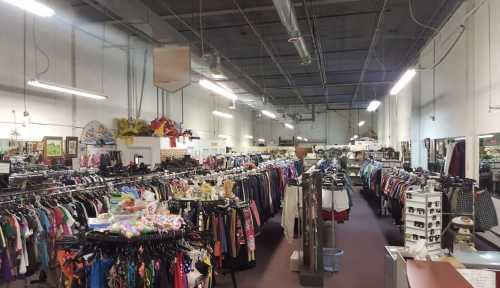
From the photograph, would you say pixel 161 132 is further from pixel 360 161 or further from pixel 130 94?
pixel 360 161

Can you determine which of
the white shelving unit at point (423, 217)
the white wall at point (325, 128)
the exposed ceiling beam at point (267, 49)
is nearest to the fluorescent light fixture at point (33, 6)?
the exposed ceiling beam at point (267, 49)

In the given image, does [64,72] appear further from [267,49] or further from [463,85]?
[463,85]

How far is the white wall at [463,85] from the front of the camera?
21.5 ft

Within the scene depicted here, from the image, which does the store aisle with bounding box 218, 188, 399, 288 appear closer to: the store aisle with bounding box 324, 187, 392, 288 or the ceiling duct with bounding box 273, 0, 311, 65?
the store aisle with bounding box 324, 187, 392, 288

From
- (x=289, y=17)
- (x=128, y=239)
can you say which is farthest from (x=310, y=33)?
(x=128, y=239)

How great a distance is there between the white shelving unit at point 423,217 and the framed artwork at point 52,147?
297 inches

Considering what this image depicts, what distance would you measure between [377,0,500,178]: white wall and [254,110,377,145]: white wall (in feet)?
43.3

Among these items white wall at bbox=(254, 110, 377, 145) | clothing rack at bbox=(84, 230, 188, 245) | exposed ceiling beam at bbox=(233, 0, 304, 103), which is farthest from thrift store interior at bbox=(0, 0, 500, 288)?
white wall at bbox=(254, 110, 377, 145)

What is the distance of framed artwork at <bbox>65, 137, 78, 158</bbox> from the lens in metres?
8.72

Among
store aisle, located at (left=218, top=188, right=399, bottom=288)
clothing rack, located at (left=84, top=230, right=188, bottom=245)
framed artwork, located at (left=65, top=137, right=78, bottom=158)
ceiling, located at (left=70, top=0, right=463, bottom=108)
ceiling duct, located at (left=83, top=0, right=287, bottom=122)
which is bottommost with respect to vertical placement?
store aisle, located at (left=218, top=188, right=399, bottom=288)

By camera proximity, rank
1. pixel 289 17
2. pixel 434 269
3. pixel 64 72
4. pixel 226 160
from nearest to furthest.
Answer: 1. pixel 434 269
2. pixel 289 17
3. pixel 64 72
4. pixel 226 160

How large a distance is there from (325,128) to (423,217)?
909 inches

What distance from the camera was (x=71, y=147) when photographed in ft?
29.0

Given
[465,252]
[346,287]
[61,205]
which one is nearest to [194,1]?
[61,205]
